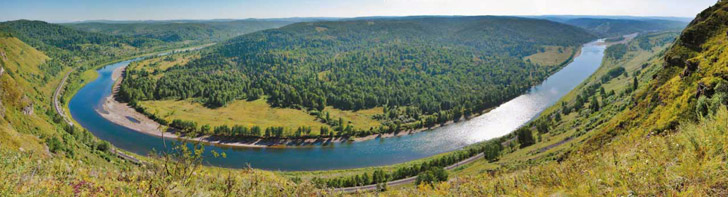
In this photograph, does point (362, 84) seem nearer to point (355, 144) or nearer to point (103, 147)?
point (355, 144)

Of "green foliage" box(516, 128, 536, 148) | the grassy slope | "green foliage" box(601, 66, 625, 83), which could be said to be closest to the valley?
"green foliage" box(516, 128, 536, 148)

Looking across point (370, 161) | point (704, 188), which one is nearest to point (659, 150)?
point (704, 188)

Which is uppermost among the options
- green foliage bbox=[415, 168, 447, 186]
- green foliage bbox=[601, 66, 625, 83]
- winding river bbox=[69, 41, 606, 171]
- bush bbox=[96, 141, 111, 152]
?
green foliage bbox=[601, 66, 625, 83]

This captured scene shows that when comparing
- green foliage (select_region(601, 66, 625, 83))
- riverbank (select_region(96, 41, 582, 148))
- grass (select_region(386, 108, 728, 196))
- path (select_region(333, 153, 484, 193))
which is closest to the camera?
grass (select_region(386, 108, 728, 196))

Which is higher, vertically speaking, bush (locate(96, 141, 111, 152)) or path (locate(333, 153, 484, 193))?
bush (locate(96, 141, 111, 152))

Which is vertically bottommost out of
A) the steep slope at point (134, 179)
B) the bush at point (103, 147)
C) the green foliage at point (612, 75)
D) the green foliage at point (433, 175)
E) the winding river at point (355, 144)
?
the winding river at point (355, 144)

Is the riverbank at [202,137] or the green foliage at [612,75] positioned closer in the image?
the riverbank at [202,137]

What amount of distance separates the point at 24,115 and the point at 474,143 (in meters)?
96.5

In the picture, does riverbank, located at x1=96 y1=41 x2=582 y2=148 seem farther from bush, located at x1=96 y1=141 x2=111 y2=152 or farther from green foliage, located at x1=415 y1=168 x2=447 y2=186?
green foliage, located at x1=415 y1=168 x2=447 y2=186

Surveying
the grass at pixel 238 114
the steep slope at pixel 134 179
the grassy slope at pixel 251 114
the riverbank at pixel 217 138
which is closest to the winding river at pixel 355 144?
the riverbank at pixel 217 138

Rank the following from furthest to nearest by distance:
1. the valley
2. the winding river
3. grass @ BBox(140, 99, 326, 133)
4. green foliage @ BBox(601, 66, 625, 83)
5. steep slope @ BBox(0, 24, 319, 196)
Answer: green foliage @ BBox(601, 66, 625, 83) → grass @ BBox(140, 99, 326, 133) → the winding river → the valley → steep slope @ BBox(0, 24, 319, 196)

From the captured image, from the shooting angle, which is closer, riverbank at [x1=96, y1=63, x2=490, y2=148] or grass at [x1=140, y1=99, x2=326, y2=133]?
riverbank at [x1=96, y1=63, x2=490, y2=148]

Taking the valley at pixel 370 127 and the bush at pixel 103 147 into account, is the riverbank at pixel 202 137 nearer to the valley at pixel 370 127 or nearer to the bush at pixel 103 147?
the valley at pixel 370 127

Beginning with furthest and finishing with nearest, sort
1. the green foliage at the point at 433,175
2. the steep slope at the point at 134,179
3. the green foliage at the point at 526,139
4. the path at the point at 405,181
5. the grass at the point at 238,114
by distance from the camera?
the grass at the point at 238,114 < the green foliage at the point at 526,139 < the path at the point at 405,181 < the green foliage at the point at 433,175 < the steep slope at the point at 134,179
